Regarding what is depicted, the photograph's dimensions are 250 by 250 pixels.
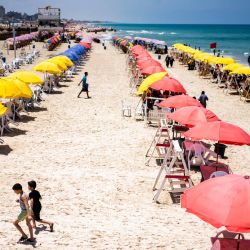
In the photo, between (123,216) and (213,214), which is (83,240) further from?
(213,214)

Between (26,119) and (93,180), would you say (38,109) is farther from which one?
(93,180)

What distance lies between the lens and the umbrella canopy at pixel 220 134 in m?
8.18

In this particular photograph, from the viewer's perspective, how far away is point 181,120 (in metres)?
9.75

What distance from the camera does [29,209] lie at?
6223 mm

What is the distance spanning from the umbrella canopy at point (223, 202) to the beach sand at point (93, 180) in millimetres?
1954

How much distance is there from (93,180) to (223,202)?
16.6 ft

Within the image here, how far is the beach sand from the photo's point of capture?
682 cm

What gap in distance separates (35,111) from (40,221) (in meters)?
10.1

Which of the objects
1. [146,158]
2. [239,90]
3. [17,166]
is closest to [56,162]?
[17,166]

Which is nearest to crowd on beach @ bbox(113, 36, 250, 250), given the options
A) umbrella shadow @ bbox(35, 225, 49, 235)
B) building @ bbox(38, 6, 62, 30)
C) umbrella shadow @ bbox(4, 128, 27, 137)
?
umbrella shadow @ bbox(35, 225, 49, 235)

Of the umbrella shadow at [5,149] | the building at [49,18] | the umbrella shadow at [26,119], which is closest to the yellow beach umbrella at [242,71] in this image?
the umbrella shadow at [26,119]

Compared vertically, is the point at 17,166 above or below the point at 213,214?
below

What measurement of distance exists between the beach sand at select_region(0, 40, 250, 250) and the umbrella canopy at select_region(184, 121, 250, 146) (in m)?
1.55

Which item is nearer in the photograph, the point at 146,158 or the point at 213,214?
the point at 213,214
